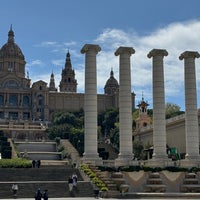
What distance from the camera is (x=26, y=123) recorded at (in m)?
129

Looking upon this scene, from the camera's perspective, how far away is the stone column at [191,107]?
152 ft

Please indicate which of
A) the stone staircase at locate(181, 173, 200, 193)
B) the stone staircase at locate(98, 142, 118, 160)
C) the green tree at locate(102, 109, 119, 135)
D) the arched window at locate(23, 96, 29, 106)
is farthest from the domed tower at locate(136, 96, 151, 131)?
the arched window at locate(23, 96, 29, 106)

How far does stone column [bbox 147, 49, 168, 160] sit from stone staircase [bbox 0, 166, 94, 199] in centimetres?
889

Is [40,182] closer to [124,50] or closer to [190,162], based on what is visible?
[190,162]

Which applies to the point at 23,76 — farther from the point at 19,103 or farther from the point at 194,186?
the point at 194,186

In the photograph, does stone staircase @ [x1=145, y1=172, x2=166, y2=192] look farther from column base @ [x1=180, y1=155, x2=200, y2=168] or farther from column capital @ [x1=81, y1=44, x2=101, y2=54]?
column capital @ [x1=81, y1=44, x2=101, y2=54]

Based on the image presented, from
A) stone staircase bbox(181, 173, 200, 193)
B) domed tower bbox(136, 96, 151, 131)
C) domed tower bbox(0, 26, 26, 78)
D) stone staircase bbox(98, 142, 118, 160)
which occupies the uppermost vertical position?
domed tower bbox(0, 26, 26, 78)

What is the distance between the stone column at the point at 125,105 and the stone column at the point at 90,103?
8.43 ft

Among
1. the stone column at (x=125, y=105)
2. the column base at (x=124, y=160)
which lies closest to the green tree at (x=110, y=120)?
the stone column at (x=125, y=105)

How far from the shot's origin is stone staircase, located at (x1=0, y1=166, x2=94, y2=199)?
119 feet

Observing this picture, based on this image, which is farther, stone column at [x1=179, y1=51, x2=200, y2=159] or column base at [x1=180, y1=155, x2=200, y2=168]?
stone column at [x1=179, y1=51, x2=200, y2=159]

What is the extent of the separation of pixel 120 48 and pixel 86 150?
A: 1106 cm

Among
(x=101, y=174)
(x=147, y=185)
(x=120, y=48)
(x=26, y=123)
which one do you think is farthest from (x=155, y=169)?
(x=26, y=123)

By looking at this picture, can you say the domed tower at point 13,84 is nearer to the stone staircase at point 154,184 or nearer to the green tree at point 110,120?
the green tree at point 110,120
